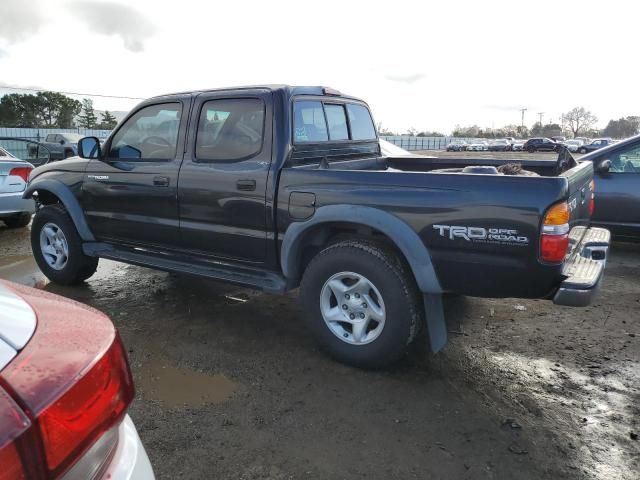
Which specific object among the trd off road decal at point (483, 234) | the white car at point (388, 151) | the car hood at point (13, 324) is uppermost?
the white car at point (388, 151)

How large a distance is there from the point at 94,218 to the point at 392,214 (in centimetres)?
315

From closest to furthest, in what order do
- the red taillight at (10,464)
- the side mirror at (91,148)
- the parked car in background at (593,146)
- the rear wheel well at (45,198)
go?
1. the red taillight at (10,464)
2. the side mirror at (91,148)
3. the rear wheel well at (45,198)
4. the parked car in background at (593,146)

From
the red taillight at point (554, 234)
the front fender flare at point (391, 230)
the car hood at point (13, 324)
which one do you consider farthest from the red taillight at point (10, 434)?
A: the red taillight at point (554, 234)

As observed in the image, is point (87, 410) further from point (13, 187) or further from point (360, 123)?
point (13, 187)

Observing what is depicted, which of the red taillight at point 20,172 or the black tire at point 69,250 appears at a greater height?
the red taillight at point 20,172

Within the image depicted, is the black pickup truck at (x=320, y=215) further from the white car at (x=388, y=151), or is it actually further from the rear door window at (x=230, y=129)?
the white car at (x=388, y=151)

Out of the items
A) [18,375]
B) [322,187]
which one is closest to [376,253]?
[322,187]

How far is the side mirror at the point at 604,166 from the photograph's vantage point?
6426 millimetres

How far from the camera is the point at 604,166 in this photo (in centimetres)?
643

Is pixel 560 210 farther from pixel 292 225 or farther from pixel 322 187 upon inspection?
pixel 292 225

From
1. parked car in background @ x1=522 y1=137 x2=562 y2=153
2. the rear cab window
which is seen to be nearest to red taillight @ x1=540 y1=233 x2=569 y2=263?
the rear cab window

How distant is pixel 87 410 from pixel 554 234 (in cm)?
249

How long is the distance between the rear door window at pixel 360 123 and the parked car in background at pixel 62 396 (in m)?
3.76

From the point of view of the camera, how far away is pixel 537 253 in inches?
113
